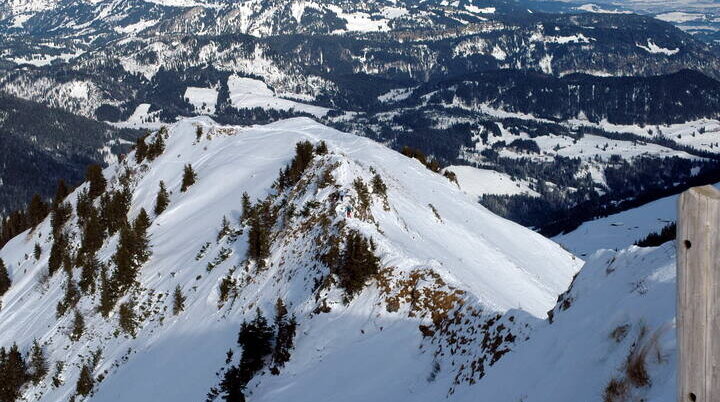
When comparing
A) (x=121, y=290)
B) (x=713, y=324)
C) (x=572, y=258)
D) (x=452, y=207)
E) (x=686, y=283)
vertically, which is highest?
(x=686, y=283)

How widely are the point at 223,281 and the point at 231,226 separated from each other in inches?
495

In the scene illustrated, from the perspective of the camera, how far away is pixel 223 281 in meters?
41.1

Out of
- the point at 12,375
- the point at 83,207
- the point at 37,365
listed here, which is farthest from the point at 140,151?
the point at 12,375

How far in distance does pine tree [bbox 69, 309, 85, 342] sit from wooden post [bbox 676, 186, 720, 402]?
178 ft

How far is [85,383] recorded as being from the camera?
42.3 m

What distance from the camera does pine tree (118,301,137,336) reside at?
46.2 m

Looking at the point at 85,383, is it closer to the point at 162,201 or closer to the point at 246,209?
the point at 246,209

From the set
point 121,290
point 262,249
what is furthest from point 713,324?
point 121,290

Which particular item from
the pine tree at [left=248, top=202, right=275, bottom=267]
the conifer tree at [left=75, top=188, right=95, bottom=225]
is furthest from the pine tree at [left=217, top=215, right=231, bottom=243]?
the conifer tree at [left=75, top=188, right=95, bottom=225]

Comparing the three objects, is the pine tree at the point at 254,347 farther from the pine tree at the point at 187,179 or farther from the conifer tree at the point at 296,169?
the pine tree at the point at 187,179

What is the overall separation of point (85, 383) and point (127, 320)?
226 inches

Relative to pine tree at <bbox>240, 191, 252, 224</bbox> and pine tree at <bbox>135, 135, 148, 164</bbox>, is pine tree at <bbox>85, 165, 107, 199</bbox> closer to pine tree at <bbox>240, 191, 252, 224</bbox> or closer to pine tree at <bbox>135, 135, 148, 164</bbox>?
pine tree at <bbox>135, 135, 148, 164</bbox>

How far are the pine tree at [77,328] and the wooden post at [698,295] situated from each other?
5430 centimetres

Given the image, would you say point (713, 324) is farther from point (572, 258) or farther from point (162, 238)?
point (572, 258)
